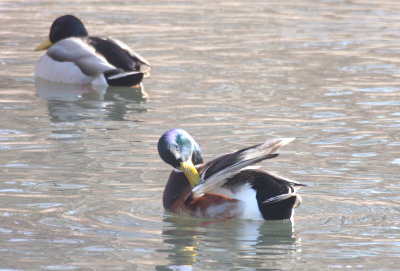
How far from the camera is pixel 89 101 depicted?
526 inches

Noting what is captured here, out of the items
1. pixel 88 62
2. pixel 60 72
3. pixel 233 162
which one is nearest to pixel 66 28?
pixel 60 72

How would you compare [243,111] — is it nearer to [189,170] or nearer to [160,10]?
[189,170]

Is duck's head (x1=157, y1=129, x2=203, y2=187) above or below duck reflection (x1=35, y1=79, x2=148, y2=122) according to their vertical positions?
above

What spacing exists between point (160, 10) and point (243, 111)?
26.6ft

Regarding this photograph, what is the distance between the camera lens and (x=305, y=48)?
16.1 m

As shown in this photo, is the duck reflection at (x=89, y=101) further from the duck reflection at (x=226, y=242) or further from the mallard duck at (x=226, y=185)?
the duck reflection at (x=226, y=242)

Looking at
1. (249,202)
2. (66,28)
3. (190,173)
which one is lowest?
(66,28)

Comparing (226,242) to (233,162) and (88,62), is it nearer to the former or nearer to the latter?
(233,162)

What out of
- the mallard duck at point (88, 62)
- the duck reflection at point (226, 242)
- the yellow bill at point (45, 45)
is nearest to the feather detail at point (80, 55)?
the mallard duck at point (88, 62)

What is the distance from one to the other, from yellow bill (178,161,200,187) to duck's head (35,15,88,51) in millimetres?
7477

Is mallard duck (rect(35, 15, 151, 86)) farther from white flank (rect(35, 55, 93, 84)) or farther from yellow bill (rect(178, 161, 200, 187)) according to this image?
yellow bill (rect(178, 161, 200, 187))

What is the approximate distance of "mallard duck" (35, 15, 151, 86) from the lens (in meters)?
14.2

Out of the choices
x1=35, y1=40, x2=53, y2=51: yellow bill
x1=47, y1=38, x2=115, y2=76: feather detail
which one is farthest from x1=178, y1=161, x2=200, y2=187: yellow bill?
x1=35, y1=40, x2=53, y2=51: yellow bill

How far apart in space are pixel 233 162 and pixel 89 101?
578 cm
